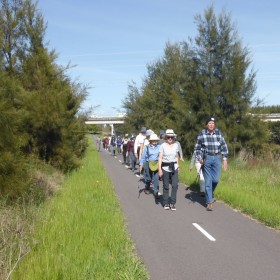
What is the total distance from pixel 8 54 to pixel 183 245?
11.8 meters

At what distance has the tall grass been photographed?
496 cm

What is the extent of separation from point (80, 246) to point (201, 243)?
2.12m

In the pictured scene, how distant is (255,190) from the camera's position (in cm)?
1148

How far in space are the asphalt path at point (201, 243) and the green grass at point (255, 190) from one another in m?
0.34

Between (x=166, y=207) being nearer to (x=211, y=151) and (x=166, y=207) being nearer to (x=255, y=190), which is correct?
(x=211, y=151)

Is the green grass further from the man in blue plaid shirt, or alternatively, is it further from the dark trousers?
the dark trousers

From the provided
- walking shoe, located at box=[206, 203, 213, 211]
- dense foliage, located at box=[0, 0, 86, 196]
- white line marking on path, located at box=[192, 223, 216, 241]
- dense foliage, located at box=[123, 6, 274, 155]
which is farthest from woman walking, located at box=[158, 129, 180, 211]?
dense foliage, located at box=[123, 6, 274, 155]

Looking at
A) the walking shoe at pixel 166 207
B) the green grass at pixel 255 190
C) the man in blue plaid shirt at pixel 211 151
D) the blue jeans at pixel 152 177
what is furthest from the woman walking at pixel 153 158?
the man in blue plaid shirt at pixel 211 151

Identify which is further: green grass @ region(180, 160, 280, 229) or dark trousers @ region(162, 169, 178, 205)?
dark trousers @ region(162, 169, 178, 205)

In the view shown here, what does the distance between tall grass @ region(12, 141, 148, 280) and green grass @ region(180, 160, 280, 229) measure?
10.0 ft

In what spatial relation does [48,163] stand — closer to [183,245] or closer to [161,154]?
[161,154]

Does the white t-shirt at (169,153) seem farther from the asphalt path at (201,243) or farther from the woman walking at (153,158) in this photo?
the woman walking at (153,158)

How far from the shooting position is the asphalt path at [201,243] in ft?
17.8

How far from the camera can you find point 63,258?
5.33 meters
